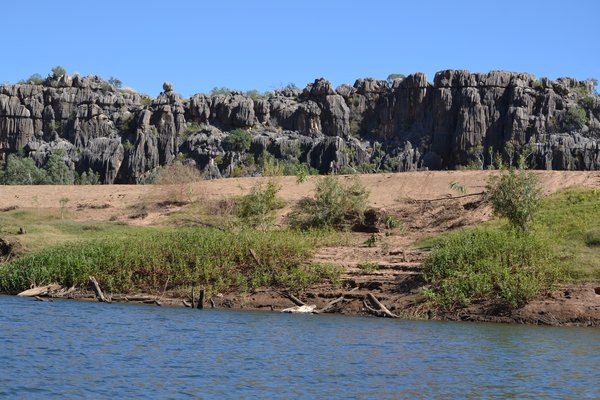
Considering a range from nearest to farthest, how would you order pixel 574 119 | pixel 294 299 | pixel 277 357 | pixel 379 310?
pixel 277 357 < pixel 379 310 < pixel 294 299 < pixel 574 119

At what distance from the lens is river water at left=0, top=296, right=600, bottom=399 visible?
17062mm

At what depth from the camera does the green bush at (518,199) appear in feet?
116

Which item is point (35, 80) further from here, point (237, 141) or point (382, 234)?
point (382, 234)

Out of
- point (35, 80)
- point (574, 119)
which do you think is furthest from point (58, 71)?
point (574, 119)

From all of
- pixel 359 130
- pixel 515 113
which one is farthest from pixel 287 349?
pixel 359 130

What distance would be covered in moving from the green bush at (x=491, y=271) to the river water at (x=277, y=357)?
1.77 meters

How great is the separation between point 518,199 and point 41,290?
17.7 meters

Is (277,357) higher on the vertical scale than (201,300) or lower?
lower

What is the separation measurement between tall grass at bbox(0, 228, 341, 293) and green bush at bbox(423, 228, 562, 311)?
143 inches

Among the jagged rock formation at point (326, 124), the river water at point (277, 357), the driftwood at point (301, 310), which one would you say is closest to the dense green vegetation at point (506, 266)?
the river water at point (277, 357)

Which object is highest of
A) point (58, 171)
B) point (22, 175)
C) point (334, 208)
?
point (58, 171)

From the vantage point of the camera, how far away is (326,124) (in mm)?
110188

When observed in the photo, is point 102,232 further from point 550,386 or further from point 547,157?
point 547,157

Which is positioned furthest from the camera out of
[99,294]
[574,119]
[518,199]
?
[574,119]
